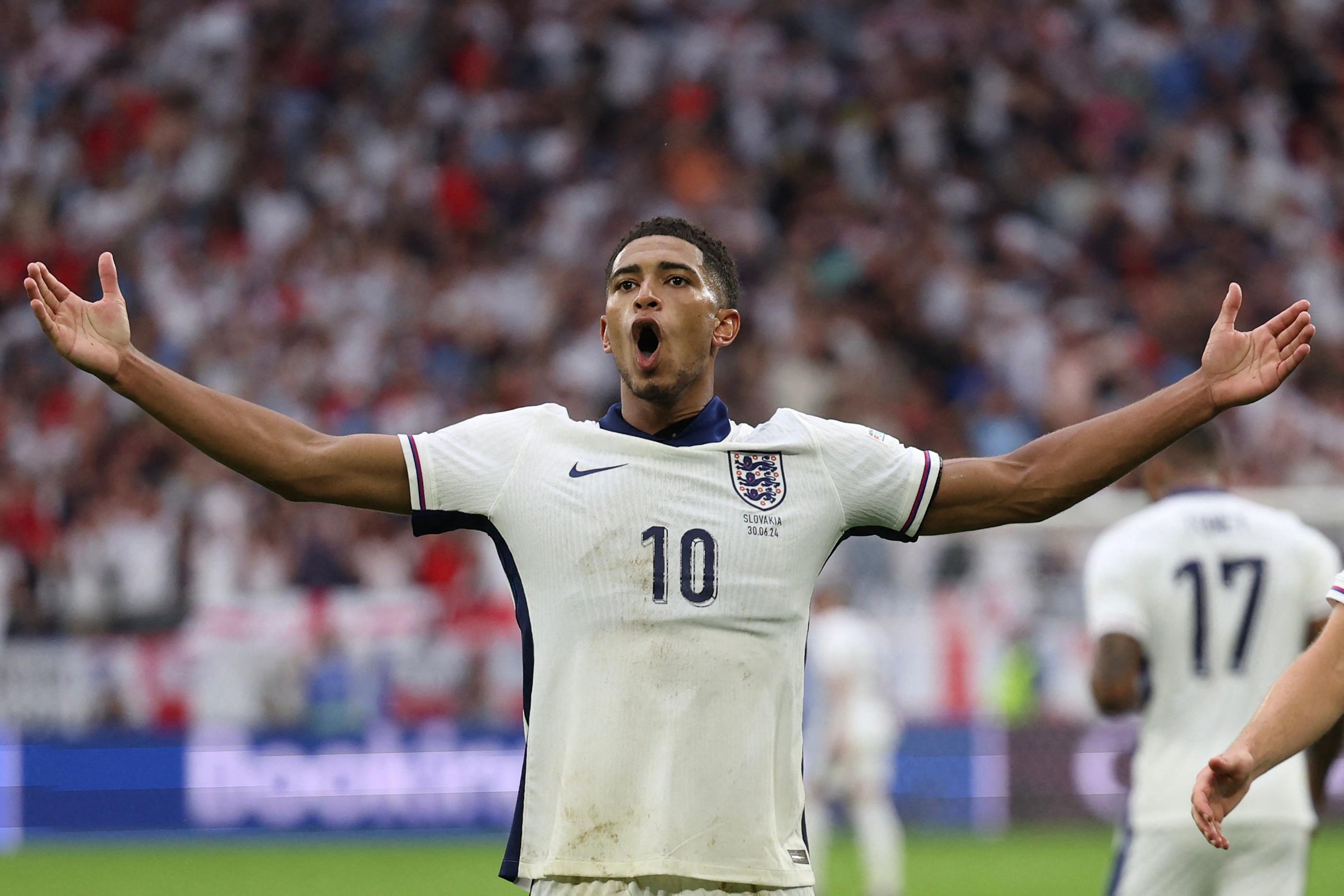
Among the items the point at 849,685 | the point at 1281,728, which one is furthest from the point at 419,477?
the point at 849,685

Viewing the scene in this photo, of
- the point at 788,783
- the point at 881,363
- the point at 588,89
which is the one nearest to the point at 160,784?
the point at 881,363

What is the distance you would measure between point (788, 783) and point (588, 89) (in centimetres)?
1747

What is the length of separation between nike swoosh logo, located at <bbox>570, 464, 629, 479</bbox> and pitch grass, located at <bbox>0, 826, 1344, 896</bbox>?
8.96 meters

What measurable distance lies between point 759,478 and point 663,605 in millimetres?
365

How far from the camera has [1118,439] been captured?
413cm

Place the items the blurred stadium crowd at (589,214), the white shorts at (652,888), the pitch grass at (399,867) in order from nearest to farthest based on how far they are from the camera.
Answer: the white shorts at (652,888) → the pitch grass at (399,867) → the blurred stadium crowd at (589,214)

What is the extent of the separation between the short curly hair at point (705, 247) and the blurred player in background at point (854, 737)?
883 centimetres

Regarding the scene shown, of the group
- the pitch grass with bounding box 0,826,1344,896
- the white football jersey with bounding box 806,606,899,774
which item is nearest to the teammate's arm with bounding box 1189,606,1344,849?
the pitch grass with bounding box 0,826,1344,896

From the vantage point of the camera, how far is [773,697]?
13.4 feet

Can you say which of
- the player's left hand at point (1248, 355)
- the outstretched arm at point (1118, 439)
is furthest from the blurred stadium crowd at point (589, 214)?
the player's left hand at point (1248, 355)

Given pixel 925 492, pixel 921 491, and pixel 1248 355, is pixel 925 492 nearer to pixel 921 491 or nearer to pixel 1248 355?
pixel 921 491

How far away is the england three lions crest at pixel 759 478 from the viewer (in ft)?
13.6

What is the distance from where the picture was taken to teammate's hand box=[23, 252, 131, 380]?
4.01 meters

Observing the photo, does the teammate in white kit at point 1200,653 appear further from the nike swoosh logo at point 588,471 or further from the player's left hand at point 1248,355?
the nike swoosh logo at point 588,471
